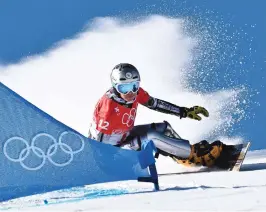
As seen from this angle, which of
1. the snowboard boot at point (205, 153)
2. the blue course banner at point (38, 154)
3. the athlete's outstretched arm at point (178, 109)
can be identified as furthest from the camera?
the athlete's outstretched arm at point (178, 109)

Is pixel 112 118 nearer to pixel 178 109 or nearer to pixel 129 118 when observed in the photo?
pixel 129 118

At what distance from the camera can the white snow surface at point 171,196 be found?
12.4 feet

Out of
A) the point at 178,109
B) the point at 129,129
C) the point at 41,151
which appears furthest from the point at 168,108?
the point at 41,151

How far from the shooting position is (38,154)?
15.4ft

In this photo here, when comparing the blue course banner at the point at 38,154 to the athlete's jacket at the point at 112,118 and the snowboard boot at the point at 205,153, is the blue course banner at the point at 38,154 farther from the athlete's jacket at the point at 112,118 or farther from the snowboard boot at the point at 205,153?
the snowboard boot at the point at 205,153

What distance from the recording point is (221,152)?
655 centimetres

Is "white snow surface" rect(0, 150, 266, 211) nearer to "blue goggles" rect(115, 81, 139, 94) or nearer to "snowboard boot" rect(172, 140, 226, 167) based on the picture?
"snowboard boot" rect(172, 140, 226, 167)

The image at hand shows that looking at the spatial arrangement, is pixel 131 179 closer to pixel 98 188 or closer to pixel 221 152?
pixel 98 188

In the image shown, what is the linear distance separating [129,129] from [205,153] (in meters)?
0.82

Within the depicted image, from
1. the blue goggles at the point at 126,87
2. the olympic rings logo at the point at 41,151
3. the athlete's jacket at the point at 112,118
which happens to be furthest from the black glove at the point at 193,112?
the olympic rings logo at the point at 41,151

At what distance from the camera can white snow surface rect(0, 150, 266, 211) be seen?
12.4ft

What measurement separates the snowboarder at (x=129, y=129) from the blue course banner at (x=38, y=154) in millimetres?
1584

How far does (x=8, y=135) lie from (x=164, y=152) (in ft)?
7.72

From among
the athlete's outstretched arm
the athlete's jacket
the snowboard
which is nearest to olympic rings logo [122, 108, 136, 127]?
the athlete's jacket
